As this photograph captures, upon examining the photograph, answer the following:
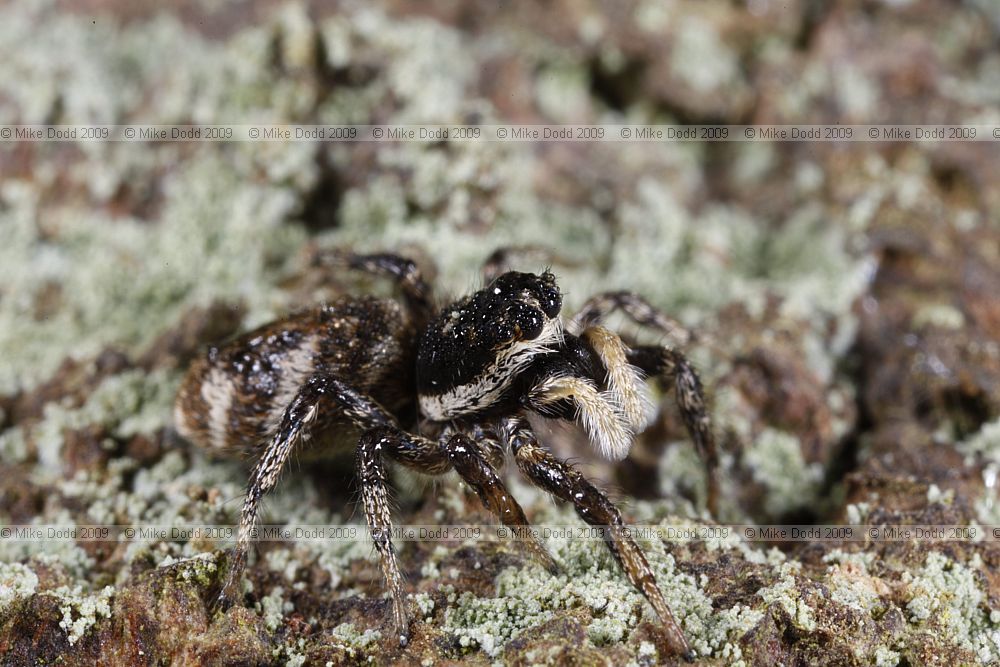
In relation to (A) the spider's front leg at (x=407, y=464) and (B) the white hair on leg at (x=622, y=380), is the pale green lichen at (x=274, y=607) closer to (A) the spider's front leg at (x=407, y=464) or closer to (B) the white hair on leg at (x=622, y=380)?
(A) the spider's front leg at (x=407, y=464)

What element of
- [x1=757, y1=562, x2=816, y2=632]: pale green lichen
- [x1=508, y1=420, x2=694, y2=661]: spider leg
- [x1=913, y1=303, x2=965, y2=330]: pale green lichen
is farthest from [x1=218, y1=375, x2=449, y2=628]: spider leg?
[x1=913, y1=303, x2=965, y2=330]: pale green lichen

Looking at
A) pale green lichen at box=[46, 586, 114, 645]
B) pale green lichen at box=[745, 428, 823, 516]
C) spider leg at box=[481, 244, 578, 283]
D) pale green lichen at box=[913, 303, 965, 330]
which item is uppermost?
pale green lichen at box=[913, 303, 965, 330]

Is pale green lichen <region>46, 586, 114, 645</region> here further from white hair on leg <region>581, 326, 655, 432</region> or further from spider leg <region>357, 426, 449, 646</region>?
white hair on leg <region>581, 326, 655, 432</region>

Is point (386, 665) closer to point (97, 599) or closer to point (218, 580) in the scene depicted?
point (218, 580)

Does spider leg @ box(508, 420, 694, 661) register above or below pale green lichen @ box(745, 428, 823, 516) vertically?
above

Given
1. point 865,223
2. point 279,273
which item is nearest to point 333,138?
point 279,273

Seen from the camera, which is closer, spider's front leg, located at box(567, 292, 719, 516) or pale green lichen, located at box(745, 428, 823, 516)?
spider's front leg, located at box(567, 292, 719, 516)

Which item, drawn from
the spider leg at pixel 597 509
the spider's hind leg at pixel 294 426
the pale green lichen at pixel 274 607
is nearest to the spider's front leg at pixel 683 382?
the spider leg at pixel 597 509
